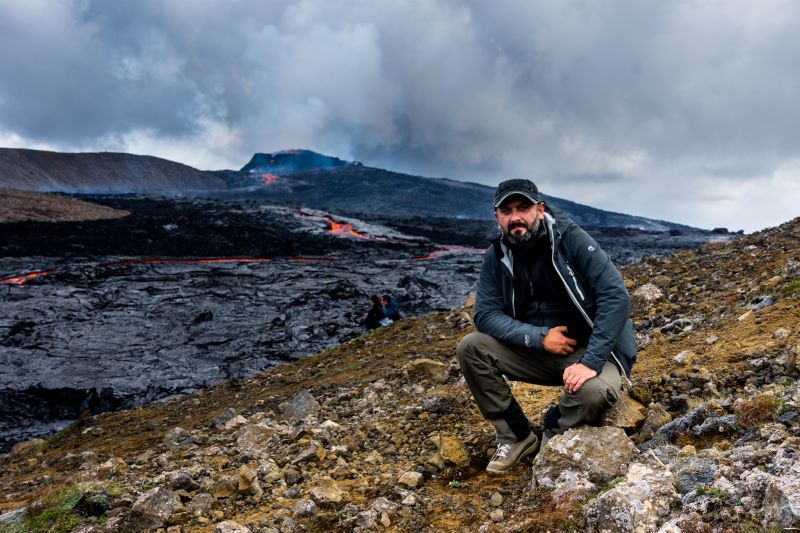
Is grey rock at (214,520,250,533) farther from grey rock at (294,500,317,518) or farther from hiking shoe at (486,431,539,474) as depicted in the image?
hiking shoe at (486,431,539,474)

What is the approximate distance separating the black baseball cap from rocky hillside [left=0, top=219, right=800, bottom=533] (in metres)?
1.15

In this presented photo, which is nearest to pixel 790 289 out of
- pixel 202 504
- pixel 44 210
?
pixel 202 504

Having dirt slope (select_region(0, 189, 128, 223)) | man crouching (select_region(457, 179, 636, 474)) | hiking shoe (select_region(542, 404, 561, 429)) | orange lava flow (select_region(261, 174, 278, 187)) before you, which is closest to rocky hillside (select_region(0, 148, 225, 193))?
orange lava flow (select_region(261, 174, 278, 187))

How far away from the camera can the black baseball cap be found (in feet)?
9.21

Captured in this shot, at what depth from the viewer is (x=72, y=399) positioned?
887 centimetres

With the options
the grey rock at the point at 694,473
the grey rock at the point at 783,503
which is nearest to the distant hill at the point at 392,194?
the grey rock at the point at 694,473

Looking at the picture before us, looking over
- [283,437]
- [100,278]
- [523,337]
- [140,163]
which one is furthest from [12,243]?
[140,163]

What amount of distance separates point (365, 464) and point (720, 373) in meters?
2.27

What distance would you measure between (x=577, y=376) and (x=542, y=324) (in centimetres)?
42

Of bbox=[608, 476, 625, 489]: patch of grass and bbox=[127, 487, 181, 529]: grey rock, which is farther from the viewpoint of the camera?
bbox=[127, 487, 181, 529]: grey rock

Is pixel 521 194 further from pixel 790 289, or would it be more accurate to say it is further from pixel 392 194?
pixel 392 194

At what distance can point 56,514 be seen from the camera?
9.70 feet

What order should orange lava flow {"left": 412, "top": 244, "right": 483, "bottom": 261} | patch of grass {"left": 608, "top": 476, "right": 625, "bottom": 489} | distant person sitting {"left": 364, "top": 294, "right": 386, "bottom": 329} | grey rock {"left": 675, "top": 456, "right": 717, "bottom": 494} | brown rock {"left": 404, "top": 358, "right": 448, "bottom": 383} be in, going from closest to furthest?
1. grey rock {"left": 675, "top": 456, "right": 717, "bottom": 494}
2. patch of grass {"left": 608, "top": 476, "right": 625, "bottom": 489}
3. brown rock {"left": 404, "top": 358, "right": 448, "bottom": 383}
4. distant person sitting {"left": 364, "top": 294, "right": 386, "bottom": 329}
5. orange lava flow {"left": 412, "top": 244, "right": 483, "bottom": 261}

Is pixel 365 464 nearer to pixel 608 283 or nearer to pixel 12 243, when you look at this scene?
pixel 608 283
